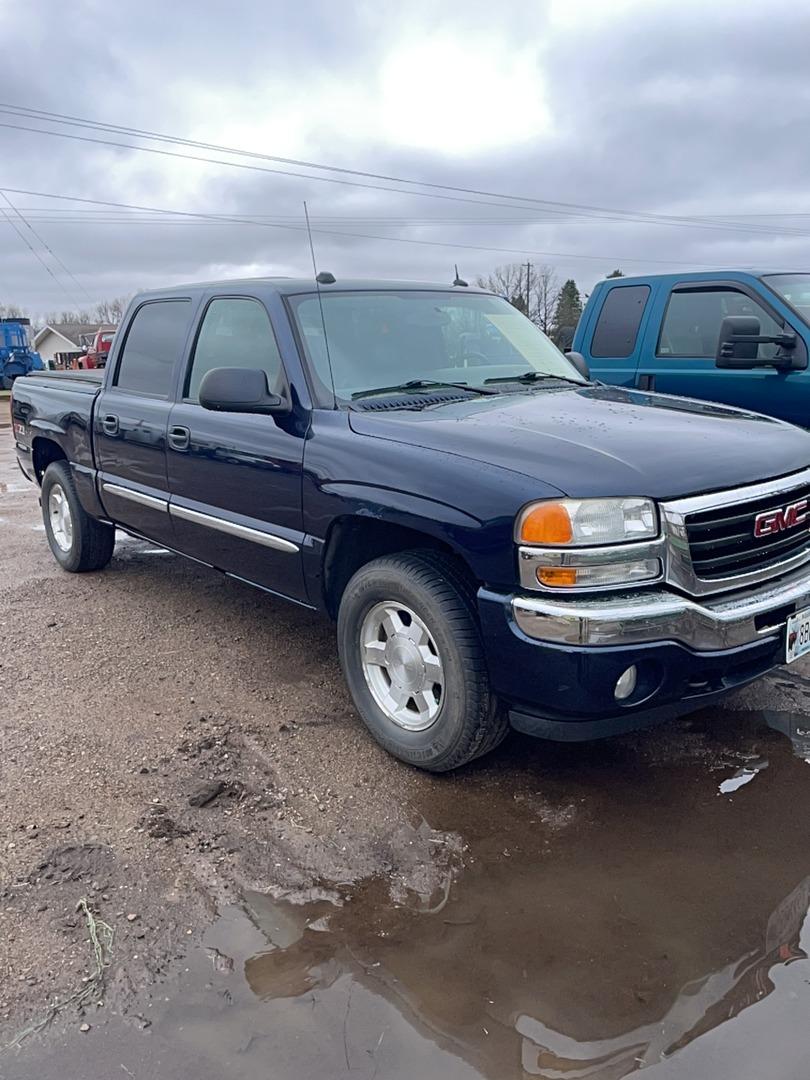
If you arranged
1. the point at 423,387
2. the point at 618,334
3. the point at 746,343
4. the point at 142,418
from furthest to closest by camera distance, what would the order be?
1. the point at 618,334
2. the point at 746,343
3. the point at 142,418
4. the point at 423,387

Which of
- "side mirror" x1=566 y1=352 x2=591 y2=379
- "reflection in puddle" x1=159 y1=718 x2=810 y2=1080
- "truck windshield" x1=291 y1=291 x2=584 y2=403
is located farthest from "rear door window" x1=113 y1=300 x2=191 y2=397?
"reflection in puddle" x1=159 y1=718 x2=810 y2=1080

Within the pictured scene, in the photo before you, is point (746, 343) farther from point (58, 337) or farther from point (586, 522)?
point (58, 337)

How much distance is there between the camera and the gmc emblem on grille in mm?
3131

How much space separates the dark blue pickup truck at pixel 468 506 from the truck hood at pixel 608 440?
1 centimetres

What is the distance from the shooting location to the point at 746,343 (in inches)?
230

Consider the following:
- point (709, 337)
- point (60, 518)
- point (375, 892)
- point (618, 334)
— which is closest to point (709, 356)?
point (709, 337)

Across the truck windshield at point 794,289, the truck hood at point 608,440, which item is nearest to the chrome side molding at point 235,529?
the truck hood at point 608,440

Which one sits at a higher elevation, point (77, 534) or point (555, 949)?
point (77, 534)

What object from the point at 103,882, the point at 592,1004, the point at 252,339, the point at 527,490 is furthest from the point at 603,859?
the point at 252,339

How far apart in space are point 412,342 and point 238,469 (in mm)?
1021

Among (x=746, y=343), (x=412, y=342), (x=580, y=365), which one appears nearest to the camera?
(x=412, y=342)

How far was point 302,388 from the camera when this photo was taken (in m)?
3.85

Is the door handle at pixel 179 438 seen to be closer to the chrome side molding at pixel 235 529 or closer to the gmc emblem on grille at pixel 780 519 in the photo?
the chrome side molding at pixel 235 529

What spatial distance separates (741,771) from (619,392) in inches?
74.1
